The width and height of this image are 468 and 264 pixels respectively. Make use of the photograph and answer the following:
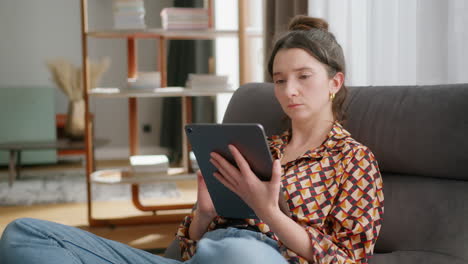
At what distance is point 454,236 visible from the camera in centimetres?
123

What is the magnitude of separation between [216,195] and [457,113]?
1.96 feet

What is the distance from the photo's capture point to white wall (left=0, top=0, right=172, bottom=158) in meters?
5.60

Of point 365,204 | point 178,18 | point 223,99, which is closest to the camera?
point 365,204

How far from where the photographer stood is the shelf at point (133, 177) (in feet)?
9.99

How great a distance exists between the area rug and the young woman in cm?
272

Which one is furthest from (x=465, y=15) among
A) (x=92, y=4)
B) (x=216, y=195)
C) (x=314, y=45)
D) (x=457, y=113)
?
(x=92, y=4)

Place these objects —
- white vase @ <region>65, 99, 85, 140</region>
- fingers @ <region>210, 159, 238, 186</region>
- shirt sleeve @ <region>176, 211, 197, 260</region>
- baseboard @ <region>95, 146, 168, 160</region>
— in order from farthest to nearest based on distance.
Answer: baseboard @ <region>95, 146, 168, 160</region>, white vase @ <region>65, 99, 85, 140</region>, shirt sleeve @ <region>176, 211, 197, 260</region>, fingers @ <region>210, 159, 238, 186</region>

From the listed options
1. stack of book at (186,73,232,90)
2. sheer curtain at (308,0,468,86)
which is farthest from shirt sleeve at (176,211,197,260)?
stack of book at (186,73,232,90)

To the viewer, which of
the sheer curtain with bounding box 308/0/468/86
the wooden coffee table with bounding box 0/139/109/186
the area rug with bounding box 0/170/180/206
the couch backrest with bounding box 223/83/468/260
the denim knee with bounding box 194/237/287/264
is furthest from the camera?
the wooden coffee table with bounding box 0/139/109/186

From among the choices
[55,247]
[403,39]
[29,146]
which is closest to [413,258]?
[55,247]

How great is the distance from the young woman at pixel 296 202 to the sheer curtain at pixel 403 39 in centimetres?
50

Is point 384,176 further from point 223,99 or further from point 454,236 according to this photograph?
point 223,99

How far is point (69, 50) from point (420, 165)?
4959 millimetres

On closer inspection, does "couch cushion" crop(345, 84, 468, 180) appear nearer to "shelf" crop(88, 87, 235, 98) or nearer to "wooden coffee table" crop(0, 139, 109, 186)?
"shelf" crop(88, 87, 235, 98)
